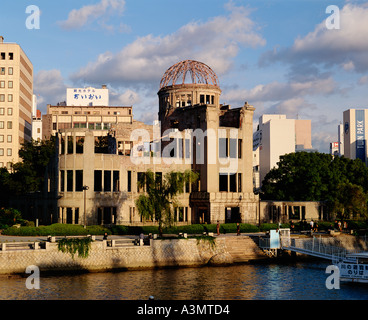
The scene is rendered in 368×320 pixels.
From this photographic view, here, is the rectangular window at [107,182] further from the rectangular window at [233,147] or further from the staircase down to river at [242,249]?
the staircase down to river at [242,249]

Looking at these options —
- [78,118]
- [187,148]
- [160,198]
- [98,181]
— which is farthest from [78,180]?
[78,118]

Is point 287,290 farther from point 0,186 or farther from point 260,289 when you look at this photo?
point 0,186

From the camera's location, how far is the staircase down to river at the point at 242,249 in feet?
178

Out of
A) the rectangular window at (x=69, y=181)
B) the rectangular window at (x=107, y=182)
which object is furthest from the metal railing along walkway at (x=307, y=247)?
the rectangular window at (x=69, y=181)

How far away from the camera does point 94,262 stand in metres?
47.2

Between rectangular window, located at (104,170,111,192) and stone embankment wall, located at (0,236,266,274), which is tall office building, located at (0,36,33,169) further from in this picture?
stone embankment wall, located at (0,236,266,274)

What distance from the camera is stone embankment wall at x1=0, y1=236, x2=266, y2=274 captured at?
44.8 m

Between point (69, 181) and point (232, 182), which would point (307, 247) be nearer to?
point (232, 182)

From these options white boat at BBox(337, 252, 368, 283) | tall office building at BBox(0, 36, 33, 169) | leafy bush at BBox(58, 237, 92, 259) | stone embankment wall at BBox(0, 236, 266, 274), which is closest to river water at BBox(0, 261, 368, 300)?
white boat at BBox(337, 252, 368, 283)

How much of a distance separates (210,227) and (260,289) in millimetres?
22322

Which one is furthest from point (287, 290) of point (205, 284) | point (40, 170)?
point (40, 170)

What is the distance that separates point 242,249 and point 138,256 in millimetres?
11657

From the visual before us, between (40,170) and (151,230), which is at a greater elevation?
(40,170)

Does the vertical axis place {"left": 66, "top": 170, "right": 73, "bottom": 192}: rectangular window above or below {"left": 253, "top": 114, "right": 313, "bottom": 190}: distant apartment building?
below
